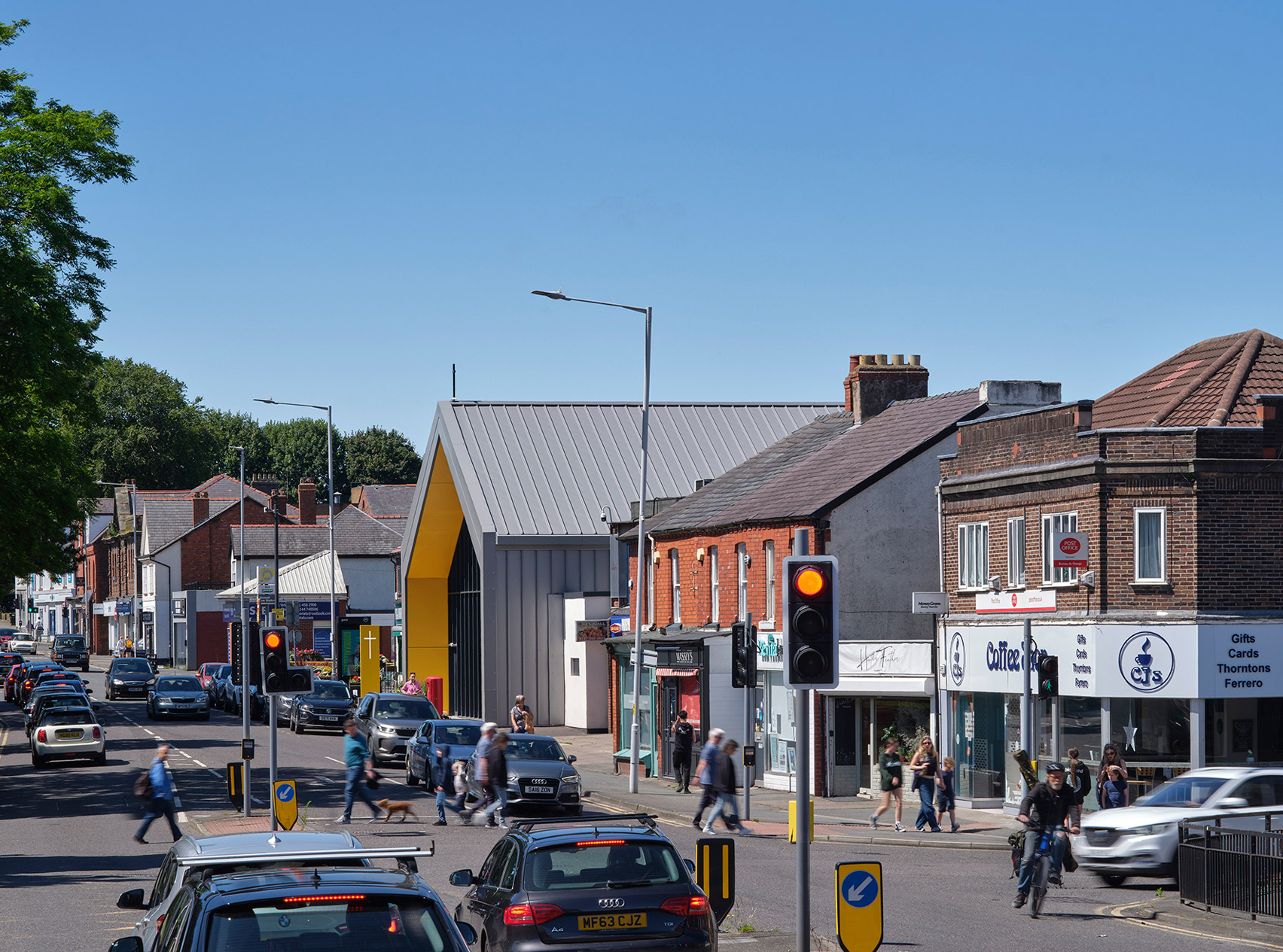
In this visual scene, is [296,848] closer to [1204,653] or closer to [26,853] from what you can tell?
[26,853]

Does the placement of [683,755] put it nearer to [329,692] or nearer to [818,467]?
[818,467]

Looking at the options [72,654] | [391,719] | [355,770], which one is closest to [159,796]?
[355,770]

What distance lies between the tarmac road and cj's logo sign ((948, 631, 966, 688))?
664cm

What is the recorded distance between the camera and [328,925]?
6.88 meters

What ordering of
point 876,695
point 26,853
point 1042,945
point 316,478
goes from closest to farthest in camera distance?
1. point 1042,945
2. point 26,853
3. point 876,695
4. point 316,478

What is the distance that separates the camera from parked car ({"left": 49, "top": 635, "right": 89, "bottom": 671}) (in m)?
88.5

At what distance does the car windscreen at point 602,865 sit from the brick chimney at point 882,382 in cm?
2947

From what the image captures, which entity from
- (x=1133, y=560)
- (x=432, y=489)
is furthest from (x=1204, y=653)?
(x=432, y=489)

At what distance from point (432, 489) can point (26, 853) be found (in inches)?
1383

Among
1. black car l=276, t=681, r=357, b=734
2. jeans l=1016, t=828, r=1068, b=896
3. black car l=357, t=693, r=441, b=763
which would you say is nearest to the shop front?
jeans l=1016, t=828, r=1068, b=896

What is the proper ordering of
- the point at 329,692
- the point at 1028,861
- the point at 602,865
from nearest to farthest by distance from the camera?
the point at 602,865 < the point at 1028,861 < the point at 329,692

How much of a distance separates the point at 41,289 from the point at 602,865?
24132mm

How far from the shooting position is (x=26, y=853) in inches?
936

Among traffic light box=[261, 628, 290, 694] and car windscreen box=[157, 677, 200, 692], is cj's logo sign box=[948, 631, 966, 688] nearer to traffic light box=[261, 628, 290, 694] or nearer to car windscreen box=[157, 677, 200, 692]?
traffic light box=[261, 628, 290, 694]
